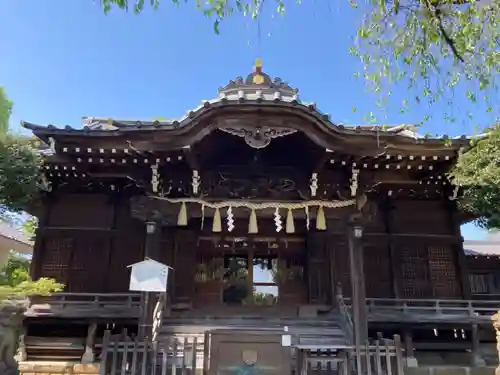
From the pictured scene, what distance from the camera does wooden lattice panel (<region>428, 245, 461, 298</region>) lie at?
11.0 m

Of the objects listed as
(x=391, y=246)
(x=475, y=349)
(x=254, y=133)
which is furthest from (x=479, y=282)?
(x=254, y=133)

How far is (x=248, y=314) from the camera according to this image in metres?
10.4

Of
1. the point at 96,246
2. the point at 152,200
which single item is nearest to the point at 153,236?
the point at 152,200

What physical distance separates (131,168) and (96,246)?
2.68 m

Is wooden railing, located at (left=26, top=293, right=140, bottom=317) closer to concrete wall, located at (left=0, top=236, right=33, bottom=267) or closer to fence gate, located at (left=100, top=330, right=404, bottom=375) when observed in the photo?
fence gate, located at (left=100, top=330, right=404, bottom=375)

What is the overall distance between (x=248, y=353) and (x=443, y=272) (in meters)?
6.71

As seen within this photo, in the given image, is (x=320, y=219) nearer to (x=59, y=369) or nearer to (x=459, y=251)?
(x=459, y=251)

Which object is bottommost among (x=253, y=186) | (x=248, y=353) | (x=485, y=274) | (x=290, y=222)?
(x=248, y=353)

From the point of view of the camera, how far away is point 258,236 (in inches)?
441

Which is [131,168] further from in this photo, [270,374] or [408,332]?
[408,332]

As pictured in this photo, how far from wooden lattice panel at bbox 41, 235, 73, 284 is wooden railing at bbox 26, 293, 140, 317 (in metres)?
0.64

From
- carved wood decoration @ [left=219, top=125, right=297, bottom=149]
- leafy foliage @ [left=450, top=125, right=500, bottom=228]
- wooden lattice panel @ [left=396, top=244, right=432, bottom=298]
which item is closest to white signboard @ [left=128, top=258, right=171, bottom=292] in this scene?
carved wood decoration @ [left=219, top=125, right=297, bottom=149]

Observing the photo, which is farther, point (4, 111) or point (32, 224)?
point (32, 224)

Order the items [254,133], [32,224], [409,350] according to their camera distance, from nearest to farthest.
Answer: [254,133] < [409,350] < [32,224]
